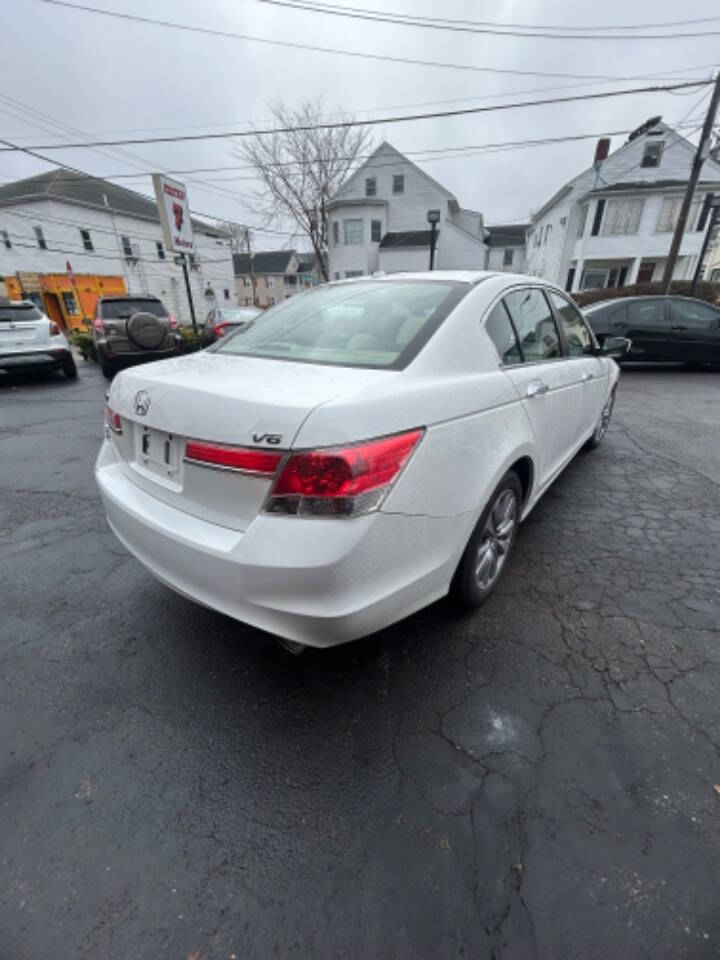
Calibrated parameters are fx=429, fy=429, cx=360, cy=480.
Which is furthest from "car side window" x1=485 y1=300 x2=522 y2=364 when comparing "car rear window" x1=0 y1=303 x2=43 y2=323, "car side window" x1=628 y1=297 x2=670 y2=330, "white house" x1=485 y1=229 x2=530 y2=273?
"white house" x1=485 y1=229 x2=530 y2=273

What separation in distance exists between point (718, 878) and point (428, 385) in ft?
5.67

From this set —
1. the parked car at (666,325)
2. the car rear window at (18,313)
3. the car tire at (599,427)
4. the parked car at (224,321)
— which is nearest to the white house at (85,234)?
the parked car at (224,321)

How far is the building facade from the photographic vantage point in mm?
53125

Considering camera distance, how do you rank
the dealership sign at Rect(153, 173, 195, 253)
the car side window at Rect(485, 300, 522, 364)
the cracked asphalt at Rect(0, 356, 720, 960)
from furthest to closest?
1. the dealership sign at Rect(153, 173, 195, 253)
2. the car side window at Rect(485, 300, 522, 364)
3. the cracked asphalt at Rect(0, 356, 720, 960)

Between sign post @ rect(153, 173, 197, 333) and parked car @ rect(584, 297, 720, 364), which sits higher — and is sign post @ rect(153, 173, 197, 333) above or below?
above

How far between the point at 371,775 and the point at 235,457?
4.00 ft

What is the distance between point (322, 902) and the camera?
3.99ft

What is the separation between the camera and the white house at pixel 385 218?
28609 mm

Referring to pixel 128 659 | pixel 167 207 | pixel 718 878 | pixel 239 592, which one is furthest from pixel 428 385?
pixel 167 207

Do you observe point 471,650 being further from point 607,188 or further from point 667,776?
point 607,188

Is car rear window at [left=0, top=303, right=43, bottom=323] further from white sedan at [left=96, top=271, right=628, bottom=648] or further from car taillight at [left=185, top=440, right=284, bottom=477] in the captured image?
car taillight at [left=185, top=440, right=284, bottom=477]

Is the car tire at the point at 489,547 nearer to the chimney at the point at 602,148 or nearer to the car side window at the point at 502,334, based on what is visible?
the car side window at the point at 502,334

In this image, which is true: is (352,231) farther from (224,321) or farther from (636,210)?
(224,321)

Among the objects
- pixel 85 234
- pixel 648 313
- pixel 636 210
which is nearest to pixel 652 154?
pixel 636 210
